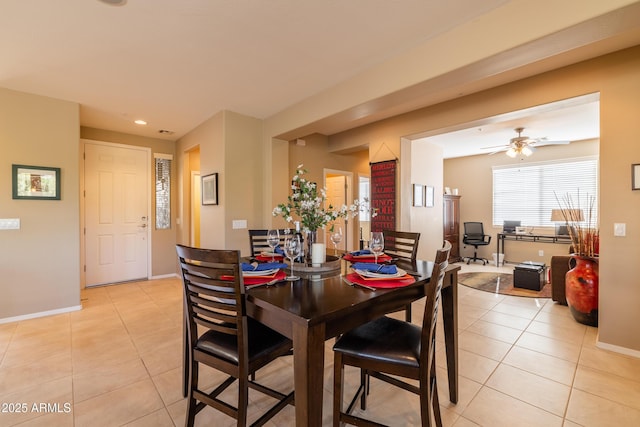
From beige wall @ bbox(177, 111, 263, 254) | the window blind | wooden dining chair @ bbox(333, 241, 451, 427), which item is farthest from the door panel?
wooden dining chair @ bbox(333, 241, 451, 427)

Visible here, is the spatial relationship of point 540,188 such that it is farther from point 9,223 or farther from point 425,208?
point 9,223

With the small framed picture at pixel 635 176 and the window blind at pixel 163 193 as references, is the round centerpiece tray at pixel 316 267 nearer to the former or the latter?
the small framed picture at pixel 635 176

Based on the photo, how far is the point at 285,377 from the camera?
216 cm

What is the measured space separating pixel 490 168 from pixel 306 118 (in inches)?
216

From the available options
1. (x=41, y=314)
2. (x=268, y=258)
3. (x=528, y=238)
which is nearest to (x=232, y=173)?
(x=268, y=258)

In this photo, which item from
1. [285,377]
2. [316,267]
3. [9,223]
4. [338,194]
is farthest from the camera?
[338,194]

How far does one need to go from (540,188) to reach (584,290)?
4024mm

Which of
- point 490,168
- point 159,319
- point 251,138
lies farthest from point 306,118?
point 490,168

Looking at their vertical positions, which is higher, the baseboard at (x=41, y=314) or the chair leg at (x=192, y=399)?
the chair leg at (x=192, y=399)

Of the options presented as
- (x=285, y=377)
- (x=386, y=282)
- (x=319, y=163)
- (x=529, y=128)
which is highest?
(x=529, y=128)

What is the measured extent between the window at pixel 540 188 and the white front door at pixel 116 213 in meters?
7.64

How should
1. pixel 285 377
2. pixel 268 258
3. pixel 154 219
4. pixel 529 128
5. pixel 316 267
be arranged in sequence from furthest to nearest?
pixel 154 219 < pixel 529 128 < pixel 268 258 < pixel 285 377 < pixel 316 267

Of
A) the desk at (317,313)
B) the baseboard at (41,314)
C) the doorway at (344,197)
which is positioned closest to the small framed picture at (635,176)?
the desk at (317,313)

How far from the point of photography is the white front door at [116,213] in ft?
15.1
